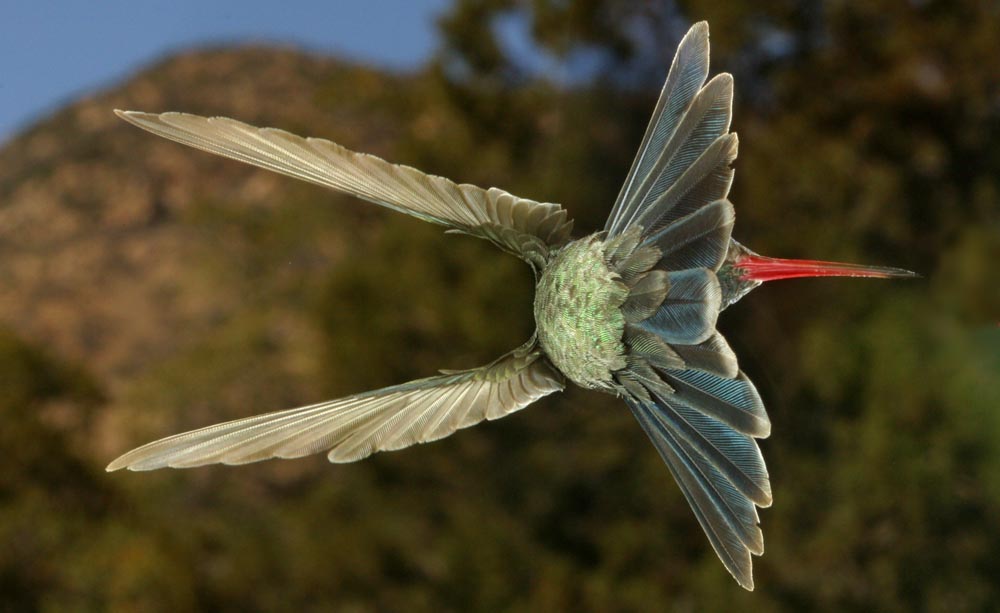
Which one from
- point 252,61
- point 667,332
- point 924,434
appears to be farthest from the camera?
point 252,61

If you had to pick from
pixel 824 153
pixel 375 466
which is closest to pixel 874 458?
pixel 824 153

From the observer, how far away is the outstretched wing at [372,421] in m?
0.35

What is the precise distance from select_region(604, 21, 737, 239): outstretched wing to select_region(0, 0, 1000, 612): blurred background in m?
1.10

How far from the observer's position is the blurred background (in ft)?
6.79

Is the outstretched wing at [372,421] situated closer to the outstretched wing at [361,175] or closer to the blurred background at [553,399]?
the outstretched wing at [361,175]

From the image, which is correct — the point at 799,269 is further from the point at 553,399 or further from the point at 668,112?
the point at 553,399

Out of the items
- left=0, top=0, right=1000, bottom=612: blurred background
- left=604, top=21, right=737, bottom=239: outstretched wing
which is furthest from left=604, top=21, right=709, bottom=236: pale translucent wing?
left=0, top=0, right=1000, bottom=612: blurred background

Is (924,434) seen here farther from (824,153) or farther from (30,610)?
(30,610)

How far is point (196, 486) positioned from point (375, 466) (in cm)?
79

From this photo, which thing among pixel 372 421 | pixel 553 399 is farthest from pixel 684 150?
pixel 553 399

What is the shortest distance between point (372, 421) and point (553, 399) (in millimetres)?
1362

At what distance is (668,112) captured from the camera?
0.35 meters

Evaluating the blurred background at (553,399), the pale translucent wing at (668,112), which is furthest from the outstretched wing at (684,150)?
the blurred background at (553,399)

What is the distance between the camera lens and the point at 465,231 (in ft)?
1.23
